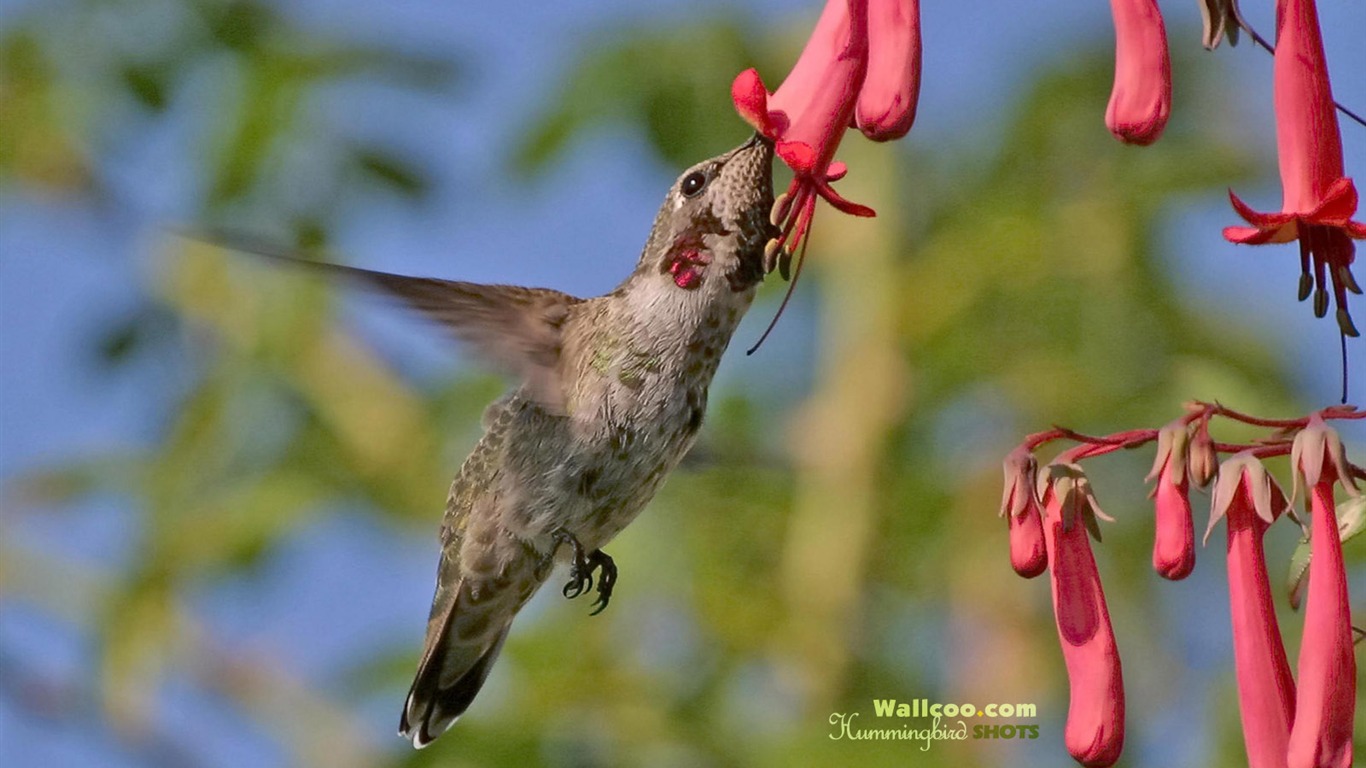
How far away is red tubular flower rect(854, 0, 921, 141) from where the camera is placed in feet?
6.31

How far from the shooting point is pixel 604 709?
11.9ft

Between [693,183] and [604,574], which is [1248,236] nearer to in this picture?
[693,183]

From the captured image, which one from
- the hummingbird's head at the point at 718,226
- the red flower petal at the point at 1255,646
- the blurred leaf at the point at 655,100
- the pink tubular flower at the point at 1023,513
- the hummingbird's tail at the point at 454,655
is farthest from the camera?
the blurred leaf at the point at 655,100

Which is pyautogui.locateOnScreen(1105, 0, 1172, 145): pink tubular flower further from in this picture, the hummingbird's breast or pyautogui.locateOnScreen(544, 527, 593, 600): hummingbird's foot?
pyautogui.locateOnScreen(544, 527, 593, 600): hummingbird's foot

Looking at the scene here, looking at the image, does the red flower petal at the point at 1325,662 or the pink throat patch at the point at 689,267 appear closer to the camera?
the red flower petal at the point at 1325,662

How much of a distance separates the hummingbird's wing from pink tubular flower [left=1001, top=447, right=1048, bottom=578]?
96cm

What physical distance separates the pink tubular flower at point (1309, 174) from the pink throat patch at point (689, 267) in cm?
100

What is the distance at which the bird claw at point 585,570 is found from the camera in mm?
2988

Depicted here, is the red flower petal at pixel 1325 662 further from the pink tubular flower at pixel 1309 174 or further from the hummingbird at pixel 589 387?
the hummingbird at pixel 589 387

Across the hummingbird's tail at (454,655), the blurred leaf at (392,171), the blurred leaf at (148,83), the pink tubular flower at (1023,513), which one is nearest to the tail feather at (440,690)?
the hummingbird's tail at (454,655)

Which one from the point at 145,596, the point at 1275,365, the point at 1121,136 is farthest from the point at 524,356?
the point at 1275,365

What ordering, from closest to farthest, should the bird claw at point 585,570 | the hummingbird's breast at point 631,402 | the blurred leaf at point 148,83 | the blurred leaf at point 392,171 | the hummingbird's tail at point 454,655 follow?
the hummingbird's breast at point 631,402, the bird claw at point 585,570, the hummingbird's tail at point 454,655, the blurred leaf at point 148,83, the blurred leaf at point 392,171

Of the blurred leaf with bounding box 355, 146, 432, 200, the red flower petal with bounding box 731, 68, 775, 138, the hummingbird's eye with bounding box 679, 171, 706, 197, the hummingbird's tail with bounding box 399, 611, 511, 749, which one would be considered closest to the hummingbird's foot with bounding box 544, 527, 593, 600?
the hummingbird's tail with bounding box 399, 611, 511, 749

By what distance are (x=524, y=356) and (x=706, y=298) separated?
12.4 inches
